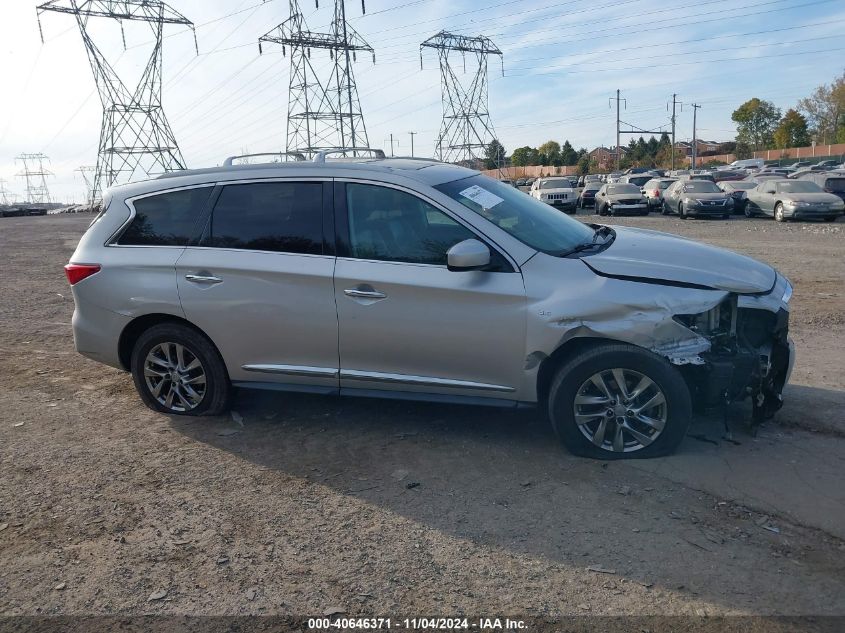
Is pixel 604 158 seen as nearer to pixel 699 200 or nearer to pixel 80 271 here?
pixel 699 200

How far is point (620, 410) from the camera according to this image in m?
4.32

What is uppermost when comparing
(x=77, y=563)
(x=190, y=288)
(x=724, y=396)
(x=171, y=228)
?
(x=171, y=228)

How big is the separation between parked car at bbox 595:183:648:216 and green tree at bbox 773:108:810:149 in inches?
2734

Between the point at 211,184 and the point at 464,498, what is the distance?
9.76ft

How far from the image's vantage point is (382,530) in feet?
12.2

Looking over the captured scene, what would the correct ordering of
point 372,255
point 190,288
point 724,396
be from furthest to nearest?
point 190,288 < point 372,255 < point 724,396

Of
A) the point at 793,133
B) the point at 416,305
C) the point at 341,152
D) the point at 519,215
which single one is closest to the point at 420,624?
the point at 416,305

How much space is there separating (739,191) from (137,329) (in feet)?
85.2

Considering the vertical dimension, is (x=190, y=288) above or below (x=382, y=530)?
above

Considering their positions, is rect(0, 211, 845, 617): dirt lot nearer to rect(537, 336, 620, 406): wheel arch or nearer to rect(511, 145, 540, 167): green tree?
rect(537, 336, 620, 406): wheel arch

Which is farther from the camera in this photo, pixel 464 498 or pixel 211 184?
pixel 211 184

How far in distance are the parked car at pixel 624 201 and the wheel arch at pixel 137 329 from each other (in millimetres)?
25033

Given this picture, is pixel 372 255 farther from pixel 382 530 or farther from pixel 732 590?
pixel 732 590

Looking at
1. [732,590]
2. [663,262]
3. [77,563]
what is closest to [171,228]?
[77,563]
